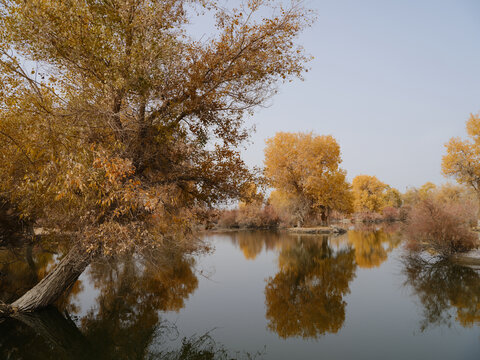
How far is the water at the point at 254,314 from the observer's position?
6766mm

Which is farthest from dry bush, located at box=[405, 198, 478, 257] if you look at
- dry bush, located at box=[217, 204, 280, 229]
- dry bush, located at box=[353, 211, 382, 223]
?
dry bush, located at box=[353, 211, 382, 223]

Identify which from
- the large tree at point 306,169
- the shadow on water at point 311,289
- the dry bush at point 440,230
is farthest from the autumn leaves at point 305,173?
the dry bush at point 440,230

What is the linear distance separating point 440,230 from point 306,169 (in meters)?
21.2

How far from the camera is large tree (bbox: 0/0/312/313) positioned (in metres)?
Answer: 7.24

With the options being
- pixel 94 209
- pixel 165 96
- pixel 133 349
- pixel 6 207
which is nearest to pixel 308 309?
pixel 133 349

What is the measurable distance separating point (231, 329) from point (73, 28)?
8468 mm

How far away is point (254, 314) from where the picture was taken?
8.99m

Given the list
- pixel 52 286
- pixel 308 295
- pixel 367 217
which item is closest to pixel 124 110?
pixel 52 286

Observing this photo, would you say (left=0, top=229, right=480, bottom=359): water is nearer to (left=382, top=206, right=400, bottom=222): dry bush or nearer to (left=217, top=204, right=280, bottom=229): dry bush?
(left=217, top=204, right=280, bottom=229): dry bush

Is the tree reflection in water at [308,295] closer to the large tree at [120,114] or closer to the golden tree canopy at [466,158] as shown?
the large tree at [120,114]

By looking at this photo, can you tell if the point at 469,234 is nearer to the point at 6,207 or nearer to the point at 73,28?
the point at 73,28

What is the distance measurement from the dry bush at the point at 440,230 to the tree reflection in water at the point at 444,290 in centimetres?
82

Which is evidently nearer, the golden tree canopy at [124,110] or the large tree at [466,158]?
the golden tree canopy at [124,110]

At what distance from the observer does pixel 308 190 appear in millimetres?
36875
